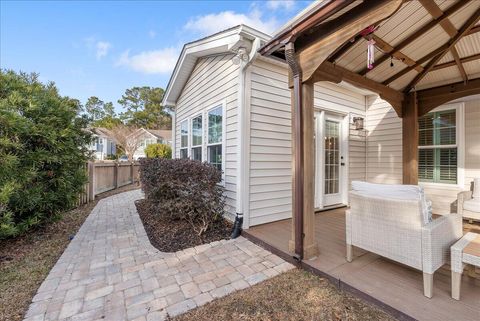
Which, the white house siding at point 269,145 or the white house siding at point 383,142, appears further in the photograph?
the white house siding at point 383,142

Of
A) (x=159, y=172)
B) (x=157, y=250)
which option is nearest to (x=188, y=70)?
(x=159, y=172)

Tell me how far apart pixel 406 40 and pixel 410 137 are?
2.03m

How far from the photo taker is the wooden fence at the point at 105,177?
687cm

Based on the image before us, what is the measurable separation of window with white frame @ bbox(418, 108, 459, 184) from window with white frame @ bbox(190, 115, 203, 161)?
5149 mm

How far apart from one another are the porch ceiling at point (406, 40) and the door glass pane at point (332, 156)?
1.58 meters

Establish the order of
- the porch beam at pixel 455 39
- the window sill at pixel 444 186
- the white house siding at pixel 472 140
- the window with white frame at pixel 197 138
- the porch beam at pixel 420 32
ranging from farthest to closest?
1. the window with white frame at pixel 197 138
2. the window sill at pixel 444 186
3. the white house siding at pixel 472 140
4. the porch beam at pixel 455 39
5. the porch beam at pixel 420 32

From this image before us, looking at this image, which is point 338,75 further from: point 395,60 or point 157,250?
point 157,250

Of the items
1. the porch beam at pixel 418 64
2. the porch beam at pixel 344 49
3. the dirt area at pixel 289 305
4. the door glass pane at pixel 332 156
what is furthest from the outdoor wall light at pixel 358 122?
the dirt area at pixel 289 305

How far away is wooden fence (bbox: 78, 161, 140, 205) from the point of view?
6.87 meters

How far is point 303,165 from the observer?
2633 mm

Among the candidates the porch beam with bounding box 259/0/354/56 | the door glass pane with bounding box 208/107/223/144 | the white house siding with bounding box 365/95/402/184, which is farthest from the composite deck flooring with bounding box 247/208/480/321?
the white house siding with bounding box 365/95/402/184

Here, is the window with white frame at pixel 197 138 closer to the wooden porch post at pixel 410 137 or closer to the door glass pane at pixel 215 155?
the door glass pane at pixel 215 155

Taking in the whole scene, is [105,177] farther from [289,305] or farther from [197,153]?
[289,305]

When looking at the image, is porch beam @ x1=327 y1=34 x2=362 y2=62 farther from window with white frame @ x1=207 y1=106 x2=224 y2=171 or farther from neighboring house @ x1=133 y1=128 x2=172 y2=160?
neighboring house @ x1=133 y1=128 x2=172 y2=160
